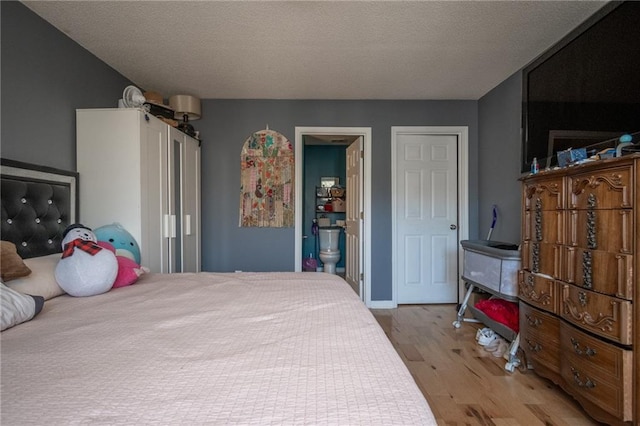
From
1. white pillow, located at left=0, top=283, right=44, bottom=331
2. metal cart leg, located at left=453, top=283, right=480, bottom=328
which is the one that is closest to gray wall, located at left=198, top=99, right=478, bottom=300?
metal cart leg, located at left=453, top=283, right=480, bottom=328

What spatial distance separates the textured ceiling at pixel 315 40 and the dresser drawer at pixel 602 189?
1146 millimetres

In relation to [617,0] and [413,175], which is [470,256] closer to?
[413,175]

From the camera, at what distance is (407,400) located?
2.25 ft

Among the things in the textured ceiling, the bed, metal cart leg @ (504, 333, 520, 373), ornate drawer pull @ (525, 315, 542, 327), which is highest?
the textured ceiling

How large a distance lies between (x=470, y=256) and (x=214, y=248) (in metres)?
2.67

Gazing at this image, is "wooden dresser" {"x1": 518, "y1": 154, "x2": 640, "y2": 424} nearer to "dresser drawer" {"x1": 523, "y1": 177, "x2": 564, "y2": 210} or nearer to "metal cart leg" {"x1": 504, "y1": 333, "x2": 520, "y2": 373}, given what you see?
"dresser drawer" {"x1": 523, "y1": 177, "x2": 564, "y2": 210}

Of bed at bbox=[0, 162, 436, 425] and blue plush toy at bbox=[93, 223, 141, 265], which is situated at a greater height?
blue plush toy at bbox=[93, 223, 141, 265]

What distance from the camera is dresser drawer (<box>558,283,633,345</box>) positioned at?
151 cm

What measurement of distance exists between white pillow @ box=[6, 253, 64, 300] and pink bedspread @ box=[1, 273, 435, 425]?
4.4 inches

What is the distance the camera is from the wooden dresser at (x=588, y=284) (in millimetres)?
1491

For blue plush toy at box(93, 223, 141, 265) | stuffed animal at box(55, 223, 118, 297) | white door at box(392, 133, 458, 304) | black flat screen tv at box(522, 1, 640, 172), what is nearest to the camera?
stuffed animal at box(55, 223, 118, 297)

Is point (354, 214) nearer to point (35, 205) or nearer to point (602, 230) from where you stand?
point (602, 230)

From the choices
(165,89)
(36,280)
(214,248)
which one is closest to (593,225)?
(36,280)

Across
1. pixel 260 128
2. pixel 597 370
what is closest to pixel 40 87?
pixel 260 128
